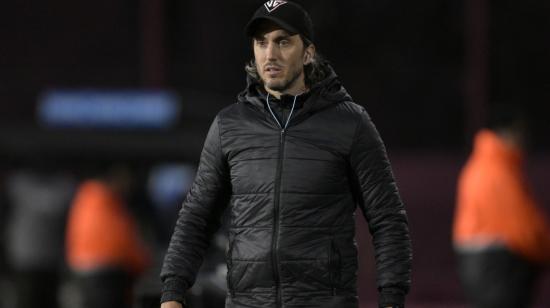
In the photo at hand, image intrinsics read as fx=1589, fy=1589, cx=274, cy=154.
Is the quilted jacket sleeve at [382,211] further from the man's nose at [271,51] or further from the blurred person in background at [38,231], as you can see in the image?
the blurred person in background at [38,231]

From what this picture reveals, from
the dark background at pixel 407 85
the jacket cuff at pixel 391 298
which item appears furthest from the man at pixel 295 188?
the dark background at pixel 407 85

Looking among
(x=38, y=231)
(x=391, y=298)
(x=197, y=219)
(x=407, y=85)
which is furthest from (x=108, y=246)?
(x=391, y=298)

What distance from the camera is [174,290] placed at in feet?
17.6

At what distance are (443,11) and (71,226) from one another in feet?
18.3

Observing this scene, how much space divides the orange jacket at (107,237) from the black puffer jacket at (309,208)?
6.34m

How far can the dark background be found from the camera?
1583cm

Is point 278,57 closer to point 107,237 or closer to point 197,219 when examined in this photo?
point 197,219

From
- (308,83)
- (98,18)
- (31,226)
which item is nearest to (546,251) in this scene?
(308,83)

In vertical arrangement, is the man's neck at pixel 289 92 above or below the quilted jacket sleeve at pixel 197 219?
above

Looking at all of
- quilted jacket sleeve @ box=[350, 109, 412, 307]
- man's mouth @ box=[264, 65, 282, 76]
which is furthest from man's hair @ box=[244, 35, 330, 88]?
quilted jacket sleeve @ box=[350, 109, 412, 307]

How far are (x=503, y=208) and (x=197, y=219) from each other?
13.4ft

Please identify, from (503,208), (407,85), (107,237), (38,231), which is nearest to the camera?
(503,208)

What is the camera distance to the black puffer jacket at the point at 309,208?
5195 millimetres

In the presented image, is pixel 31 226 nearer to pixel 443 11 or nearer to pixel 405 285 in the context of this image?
pixel 443 11
